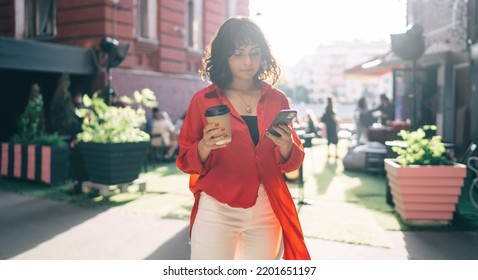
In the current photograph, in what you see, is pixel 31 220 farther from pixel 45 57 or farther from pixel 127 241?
pixel 45 57

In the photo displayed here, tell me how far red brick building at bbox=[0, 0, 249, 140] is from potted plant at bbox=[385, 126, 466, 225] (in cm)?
852

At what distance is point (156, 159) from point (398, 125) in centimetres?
594

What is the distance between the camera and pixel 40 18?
13.8 metres

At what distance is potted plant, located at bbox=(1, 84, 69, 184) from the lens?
7977mm

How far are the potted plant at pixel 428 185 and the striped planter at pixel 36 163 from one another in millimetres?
5686

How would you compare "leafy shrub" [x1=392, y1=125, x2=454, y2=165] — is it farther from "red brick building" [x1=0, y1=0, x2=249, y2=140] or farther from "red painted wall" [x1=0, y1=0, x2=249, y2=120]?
"red painted wall" [x1=0, y1=0, x2=249, y2=120]

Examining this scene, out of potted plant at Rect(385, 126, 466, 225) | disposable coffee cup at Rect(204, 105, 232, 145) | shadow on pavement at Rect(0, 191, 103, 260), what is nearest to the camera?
disposable coffee cup at Rect(204, 105, 232, 145)

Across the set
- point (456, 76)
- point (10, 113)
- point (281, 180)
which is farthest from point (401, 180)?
point (10, 113)

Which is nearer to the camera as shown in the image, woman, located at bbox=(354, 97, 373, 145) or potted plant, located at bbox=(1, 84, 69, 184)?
potted plant, located at bbox=(1, 84, 69, 184)

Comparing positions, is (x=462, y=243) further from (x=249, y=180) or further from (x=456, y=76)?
(x=456, y=76)

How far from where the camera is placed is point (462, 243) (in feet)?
14.9

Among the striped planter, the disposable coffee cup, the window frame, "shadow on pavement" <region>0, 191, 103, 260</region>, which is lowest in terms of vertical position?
"shadow on pavement" <region>0, 191, 103, 260</region>

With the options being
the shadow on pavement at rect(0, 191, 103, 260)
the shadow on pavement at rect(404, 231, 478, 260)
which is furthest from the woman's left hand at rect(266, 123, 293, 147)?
the shadow on pavement at rect(0, 191, 103, 260)
